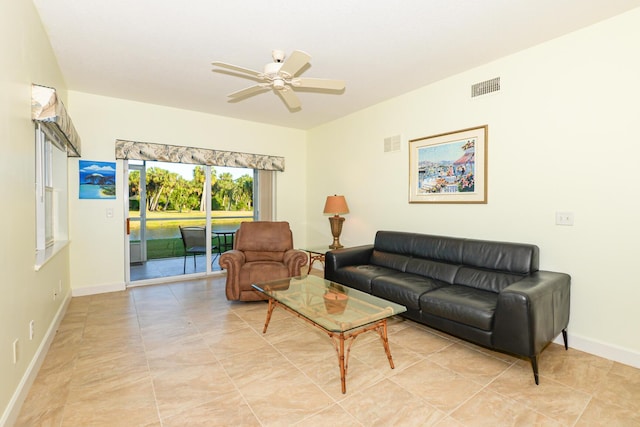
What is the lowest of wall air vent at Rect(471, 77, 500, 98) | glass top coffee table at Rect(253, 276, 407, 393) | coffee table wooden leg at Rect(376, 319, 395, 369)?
coffee table wooden leg at Rect(376, 319, 395, 369)

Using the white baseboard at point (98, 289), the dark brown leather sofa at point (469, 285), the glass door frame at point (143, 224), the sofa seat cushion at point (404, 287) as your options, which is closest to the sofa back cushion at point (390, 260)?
the dark brown leather sofa at point (469, 285)

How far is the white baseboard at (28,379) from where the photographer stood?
65.4 inches

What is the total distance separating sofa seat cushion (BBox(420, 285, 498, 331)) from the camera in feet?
7.52

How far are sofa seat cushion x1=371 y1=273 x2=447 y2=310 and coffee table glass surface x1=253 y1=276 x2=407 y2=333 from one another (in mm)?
357

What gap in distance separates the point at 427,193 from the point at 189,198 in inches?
144

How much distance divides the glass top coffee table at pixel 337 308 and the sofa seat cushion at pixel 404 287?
36 cm

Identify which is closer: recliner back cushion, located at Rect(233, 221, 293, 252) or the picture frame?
the picture frame

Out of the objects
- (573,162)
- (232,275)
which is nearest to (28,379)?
(232,275)

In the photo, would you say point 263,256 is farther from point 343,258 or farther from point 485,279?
point 485,279

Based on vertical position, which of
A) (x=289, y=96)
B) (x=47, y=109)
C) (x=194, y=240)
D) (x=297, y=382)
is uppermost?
(x=289, y=96)

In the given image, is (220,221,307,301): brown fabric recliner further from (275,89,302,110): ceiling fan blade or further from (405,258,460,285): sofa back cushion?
(275,89,302,110): ceiling fan blade

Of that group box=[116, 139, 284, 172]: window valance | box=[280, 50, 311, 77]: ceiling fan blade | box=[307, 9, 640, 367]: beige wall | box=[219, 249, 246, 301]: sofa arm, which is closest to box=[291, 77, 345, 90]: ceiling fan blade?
box=[280, 50, 311, 77]: ceiling fan blade

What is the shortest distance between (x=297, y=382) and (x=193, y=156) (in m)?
3.77

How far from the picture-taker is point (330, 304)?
2.53 meters
